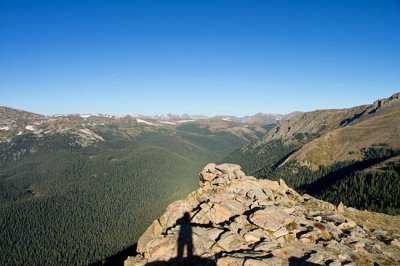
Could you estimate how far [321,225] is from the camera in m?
37.8

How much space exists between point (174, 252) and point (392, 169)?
543 feet

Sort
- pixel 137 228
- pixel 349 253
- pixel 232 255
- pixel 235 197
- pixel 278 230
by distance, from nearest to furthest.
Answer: pixel 232 255 < pixel 349 253 < pixel 278 230 < pixel 235 197 < pixel 137 228

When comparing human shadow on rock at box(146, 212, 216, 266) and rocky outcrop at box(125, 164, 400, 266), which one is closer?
human shadow on rock at box(146, 212, 216, 266)

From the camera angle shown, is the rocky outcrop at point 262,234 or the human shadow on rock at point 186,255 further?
the rocky outcrop at point 262,234

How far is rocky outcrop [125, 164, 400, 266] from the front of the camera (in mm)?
30906

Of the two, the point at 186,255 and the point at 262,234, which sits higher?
the point at 262,234

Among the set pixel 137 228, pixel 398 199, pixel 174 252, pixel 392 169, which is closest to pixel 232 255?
pixel 174 252

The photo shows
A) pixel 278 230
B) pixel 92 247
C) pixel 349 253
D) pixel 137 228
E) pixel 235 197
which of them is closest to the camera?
pixel 349 253

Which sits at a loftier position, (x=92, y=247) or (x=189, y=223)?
(x=189, y=223)

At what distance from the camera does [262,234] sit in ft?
115

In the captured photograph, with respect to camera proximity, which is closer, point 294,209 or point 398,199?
point 294,209

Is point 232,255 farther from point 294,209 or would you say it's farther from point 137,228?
point 137,228

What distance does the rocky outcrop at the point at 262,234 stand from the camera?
30.9m

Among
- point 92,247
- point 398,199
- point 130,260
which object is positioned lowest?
point 92,247
